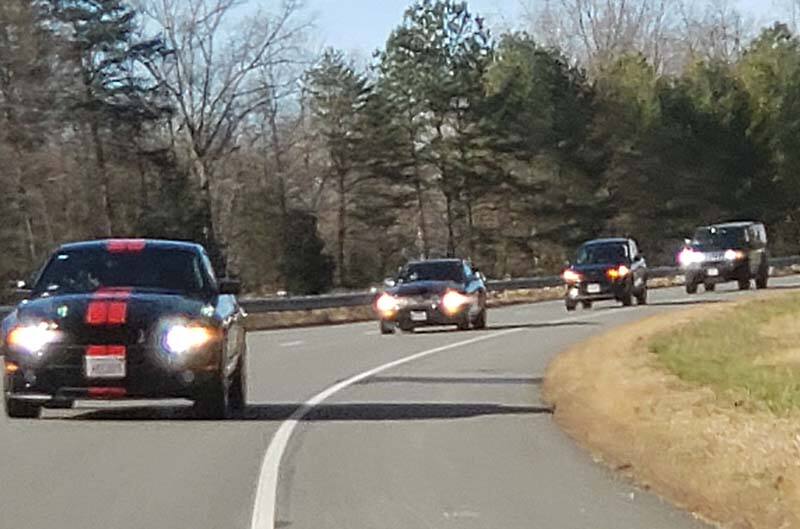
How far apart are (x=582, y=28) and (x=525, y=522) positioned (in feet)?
334

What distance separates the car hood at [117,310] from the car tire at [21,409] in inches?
31.8

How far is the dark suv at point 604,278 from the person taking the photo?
43.8m

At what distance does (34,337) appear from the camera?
16406 mm

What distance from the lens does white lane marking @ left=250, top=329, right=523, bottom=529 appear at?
11.3 meters

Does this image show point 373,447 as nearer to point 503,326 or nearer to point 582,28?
point 503,326

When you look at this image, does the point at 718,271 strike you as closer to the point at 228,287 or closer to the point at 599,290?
the point at 599,290

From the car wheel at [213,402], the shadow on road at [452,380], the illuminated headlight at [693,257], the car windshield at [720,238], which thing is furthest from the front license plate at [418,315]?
the car wheel at [213,402]

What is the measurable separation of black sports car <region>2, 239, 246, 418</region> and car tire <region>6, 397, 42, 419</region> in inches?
0.7

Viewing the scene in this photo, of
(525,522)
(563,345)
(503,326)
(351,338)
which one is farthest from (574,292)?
(525,522)

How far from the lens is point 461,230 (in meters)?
79.0

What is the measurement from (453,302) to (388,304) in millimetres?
1283

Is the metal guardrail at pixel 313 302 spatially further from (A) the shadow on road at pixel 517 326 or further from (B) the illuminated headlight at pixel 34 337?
(B) the illuminated headlight at pixel 34 337

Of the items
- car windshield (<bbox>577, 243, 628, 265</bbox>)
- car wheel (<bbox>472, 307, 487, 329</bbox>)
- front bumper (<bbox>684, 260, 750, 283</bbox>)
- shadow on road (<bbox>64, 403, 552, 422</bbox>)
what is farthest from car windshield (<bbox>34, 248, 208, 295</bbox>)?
front bumper (<bbox>684, 260, 750, 283</bbox>)

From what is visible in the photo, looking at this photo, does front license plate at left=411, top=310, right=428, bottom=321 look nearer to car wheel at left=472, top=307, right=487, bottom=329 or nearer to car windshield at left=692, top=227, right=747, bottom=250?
car wheel at left=472, top=307, right=487, bottom=329
